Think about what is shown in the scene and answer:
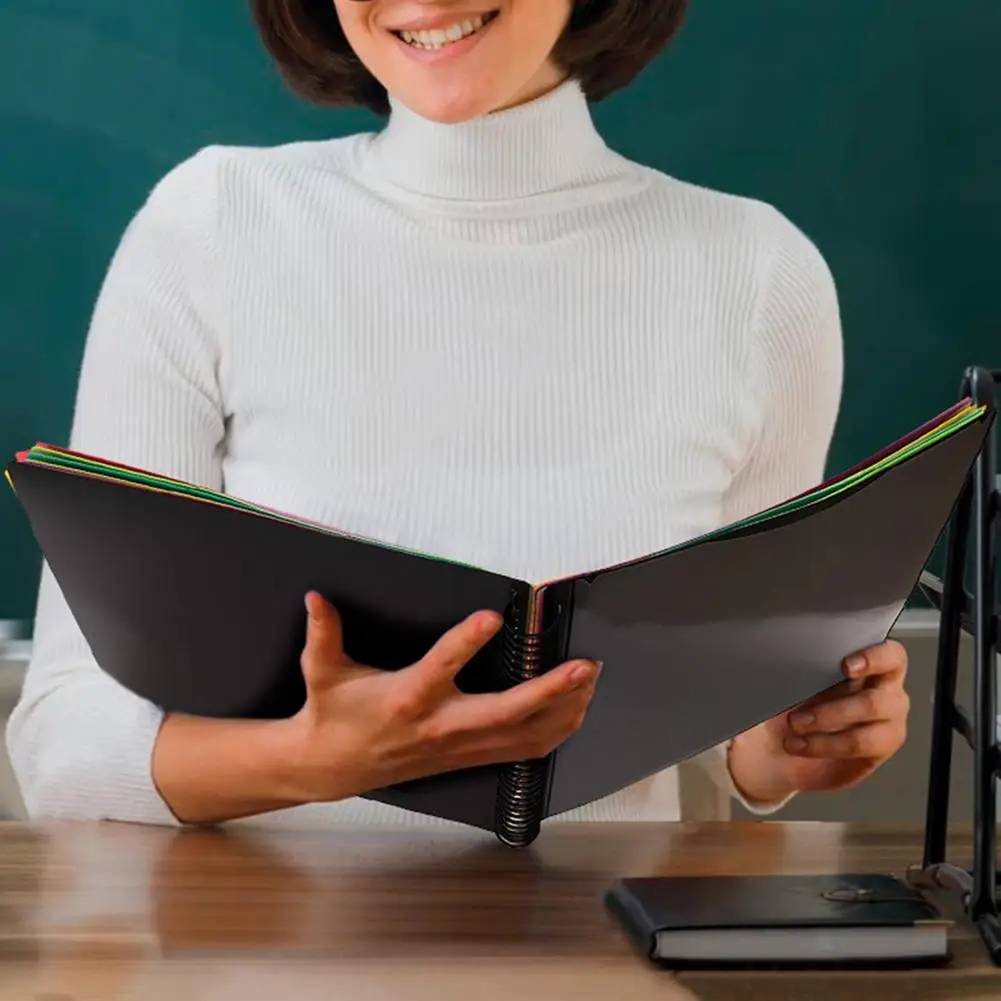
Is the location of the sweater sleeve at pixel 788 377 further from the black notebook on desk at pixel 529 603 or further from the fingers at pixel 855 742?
the black notebook on desk at pixel 529 603

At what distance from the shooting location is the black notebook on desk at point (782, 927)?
26.4 inches

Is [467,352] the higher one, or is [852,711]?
[467,352]

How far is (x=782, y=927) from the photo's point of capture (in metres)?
0.68

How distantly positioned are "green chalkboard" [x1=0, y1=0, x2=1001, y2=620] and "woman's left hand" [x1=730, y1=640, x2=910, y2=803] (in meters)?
0.62

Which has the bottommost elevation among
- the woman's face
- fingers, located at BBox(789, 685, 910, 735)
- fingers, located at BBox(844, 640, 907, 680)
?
fingers, located at BBox(789, 685, 910, 735)

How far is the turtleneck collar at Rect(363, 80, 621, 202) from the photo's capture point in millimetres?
1165

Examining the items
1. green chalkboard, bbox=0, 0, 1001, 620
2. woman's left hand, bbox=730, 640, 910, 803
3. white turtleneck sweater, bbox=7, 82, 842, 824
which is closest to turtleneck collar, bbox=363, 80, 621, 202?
white turtleneck sweater, bbox=7, 82, 842, 824

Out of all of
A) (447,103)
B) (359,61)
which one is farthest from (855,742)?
(359,61)

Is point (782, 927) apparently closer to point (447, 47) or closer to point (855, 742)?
point (855, 742)

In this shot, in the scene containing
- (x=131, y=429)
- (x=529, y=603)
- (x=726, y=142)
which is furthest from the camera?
(x=726, y=142)

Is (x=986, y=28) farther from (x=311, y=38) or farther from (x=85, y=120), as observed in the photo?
(x=85, y=120)

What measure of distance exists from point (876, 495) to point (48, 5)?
41.8 inches

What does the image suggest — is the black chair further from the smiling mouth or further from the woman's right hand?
the smiling mouth

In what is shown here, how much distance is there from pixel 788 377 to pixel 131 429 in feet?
1.76
